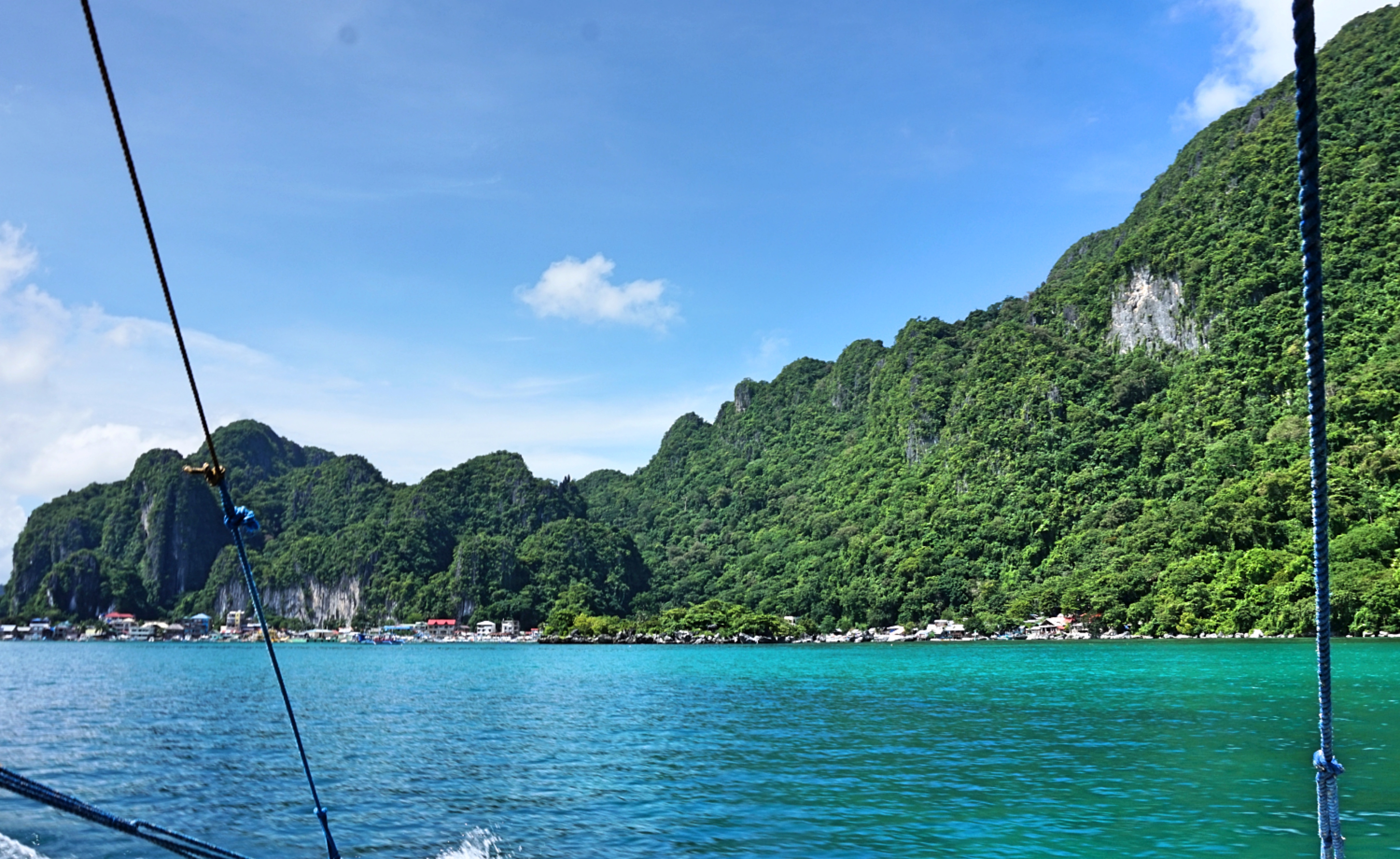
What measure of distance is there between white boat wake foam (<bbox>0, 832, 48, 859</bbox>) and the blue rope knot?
955cm

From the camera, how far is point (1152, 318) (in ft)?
416

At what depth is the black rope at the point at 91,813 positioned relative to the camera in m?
4.71

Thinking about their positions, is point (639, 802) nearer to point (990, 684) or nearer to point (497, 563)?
point (990, 684)

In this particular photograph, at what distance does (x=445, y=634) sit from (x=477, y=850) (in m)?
150

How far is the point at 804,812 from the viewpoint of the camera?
46.9 ft

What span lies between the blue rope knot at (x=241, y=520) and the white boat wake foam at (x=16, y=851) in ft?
31.3

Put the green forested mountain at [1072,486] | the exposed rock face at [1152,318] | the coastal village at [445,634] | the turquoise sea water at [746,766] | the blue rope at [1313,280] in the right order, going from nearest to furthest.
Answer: the blue rope at [1313,280], the turquoise sea water at [746,766], the green forested mountain at [1072,486], the coastal village at [445,634], the exposed rock face at [1152,318]

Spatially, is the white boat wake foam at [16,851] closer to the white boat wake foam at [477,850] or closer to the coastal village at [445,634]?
the white boat wake foam at [477,850]

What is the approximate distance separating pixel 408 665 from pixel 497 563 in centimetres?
9394

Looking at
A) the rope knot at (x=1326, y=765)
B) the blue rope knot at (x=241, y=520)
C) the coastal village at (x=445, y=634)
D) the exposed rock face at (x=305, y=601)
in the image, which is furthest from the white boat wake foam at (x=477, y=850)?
the exposed rock face at (x=305, y=601)

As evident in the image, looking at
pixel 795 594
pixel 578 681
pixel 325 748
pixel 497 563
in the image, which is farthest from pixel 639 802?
pixel 497 563

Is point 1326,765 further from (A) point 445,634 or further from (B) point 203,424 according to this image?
(A) point 445,634

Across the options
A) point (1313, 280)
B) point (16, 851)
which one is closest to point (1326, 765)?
point (1313, 280)

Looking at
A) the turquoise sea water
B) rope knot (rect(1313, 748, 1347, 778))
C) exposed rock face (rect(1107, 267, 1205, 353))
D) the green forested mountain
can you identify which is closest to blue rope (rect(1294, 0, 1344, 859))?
rope knot (rect(1313, 748, 1347, 778))
